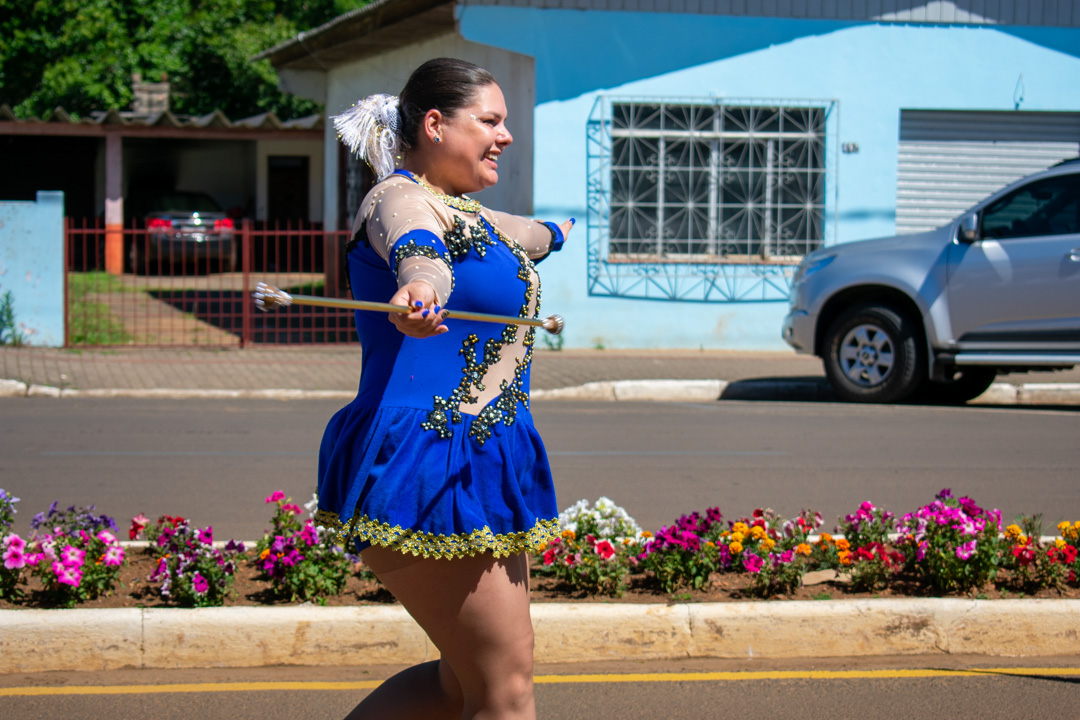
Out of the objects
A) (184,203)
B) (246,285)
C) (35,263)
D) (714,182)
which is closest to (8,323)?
(35,263)

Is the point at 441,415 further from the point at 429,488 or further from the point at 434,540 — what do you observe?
the point at 434,540

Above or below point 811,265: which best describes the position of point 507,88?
above

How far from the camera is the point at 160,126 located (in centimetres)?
2361

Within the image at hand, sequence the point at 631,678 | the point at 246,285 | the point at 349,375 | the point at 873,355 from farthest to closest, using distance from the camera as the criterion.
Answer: the point at 246,285 < the point at 349,375 < the point at 873,355 < the point at 631,678

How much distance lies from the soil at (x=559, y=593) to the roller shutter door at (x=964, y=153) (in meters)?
Result: 11.6

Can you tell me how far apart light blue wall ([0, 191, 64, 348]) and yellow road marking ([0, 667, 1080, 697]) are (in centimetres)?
1151

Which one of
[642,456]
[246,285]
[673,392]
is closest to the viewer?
[642,456]

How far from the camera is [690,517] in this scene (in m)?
4.97

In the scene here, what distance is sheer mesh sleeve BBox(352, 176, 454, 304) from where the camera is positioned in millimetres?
2216

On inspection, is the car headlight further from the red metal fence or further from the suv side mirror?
the red metal fence

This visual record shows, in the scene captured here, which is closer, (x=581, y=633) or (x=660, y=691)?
(x=660, y=691)

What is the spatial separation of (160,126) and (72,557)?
67.9 feet

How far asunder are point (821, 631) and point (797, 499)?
2.76 metres

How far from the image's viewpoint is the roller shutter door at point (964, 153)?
613 inches
